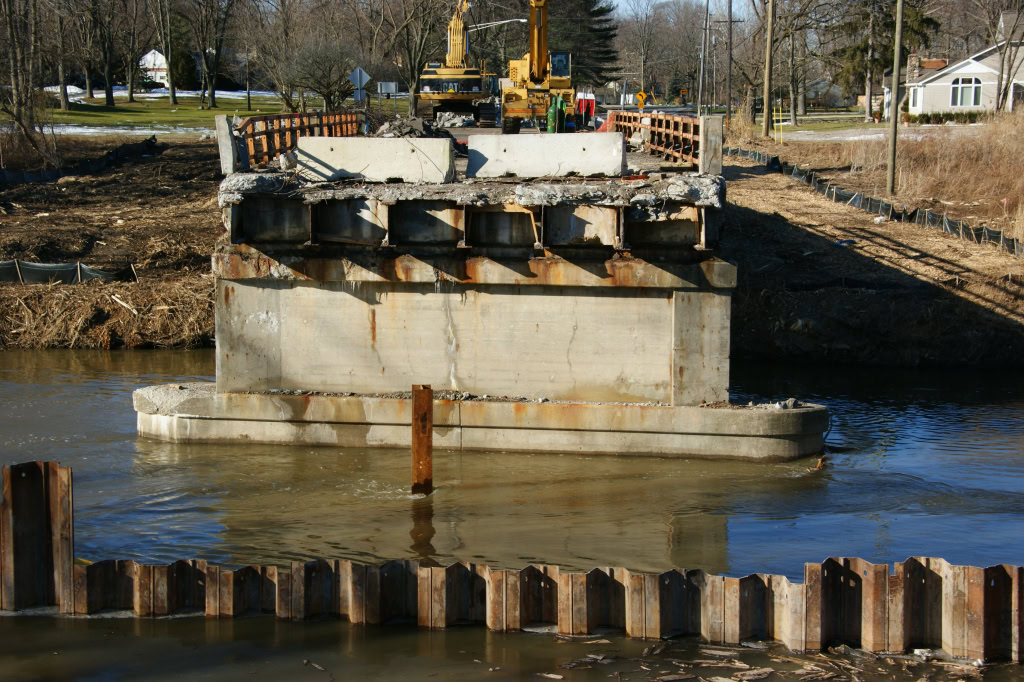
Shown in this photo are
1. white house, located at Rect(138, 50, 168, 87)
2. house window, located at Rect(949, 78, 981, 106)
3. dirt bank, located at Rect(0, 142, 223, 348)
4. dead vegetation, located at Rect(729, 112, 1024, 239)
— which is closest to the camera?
dirt bank, located at Rect(0, 142, 223, 348)

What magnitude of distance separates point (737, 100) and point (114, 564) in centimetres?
9582

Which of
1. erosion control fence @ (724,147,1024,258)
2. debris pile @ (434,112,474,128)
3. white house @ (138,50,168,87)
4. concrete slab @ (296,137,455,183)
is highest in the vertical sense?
white house @ (138,50,168,87)

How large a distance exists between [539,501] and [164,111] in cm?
5571

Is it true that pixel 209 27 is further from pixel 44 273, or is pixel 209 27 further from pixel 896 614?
pixel 896 614

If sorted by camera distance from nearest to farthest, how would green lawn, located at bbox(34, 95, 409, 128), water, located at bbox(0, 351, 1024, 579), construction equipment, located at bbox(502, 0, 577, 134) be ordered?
water, located at bbox(0, 351, 1024, 579), construction equipment, located at bbox(502, 0, 577, 134), green lawn, located at bbox(34, 95, 409, 128)

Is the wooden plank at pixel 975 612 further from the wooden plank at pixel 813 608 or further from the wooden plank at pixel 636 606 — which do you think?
the wooden plank at pixel 636 606

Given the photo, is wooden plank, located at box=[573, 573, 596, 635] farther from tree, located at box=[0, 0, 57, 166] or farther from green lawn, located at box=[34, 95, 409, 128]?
green lawn, located at box=[34, 95, 409, 128]

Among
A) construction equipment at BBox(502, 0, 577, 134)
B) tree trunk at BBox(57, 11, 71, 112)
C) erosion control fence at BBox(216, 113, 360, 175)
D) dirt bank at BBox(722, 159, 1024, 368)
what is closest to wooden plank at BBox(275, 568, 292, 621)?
erosion control fence at BBox(216, 113, 360, 175)

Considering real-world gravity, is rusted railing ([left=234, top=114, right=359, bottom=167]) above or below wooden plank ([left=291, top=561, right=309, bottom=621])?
above

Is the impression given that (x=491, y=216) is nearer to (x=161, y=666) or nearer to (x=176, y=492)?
(x=176, y=492)

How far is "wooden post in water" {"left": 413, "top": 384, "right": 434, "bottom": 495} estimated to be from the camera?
13.5 metres

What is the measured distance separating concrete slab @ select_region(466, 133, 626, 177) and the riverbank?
8.01 metres

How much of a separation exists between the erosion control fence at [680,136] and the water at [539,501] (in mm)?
5070

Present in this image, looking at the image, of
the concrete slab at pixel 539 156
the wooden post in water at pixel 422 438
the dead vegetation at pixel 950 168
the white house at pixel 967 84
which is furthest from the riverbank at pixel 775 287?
the white house at pixel 967 84
